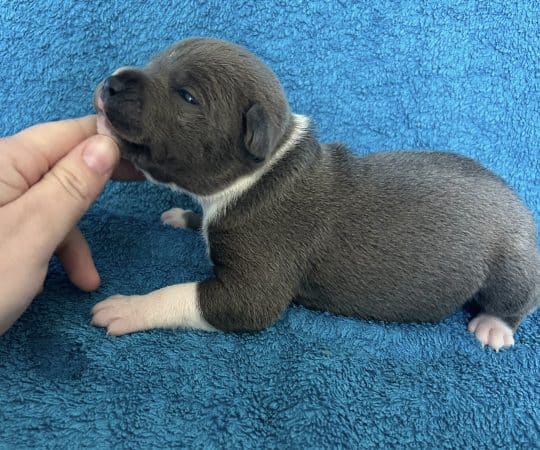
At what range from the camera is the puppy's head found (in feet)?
8.50

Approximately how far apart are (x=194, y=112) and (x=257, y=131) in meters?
0.31

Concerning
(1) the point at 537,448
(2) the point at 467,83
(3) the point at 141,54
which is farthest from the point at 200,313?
(2) the point at 467,83

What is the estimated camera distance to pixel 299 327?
296 cm

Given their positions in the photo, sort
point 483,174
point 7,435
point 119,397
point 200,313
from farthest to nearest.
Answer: point 483,174
point 200,313
point 119,397
point 7,435

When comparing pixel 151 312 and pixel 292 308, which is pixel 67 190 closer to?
pixel 151 312

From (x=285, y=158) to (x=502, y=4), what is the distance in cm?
227

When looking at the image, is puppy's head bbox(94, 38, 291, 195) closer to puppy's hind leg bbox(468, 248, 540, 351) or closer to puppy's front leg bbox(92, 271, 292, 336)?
puppy's front leg bbox(92, 271, 292, 336)

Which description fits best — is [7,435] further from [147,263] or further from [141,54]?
[141,54]

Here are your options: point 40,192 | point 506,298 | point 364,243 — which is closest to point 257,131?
point 364,243

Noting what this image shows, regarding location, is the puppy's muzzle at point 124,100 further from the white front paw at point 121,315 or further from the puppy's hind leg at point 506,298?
the puppy's hind leg at point 506,298

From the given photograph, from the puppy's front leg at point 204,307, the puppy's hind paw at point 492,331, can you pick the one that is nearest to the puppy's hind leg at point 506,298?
the puppy's hind paw at point 492,331

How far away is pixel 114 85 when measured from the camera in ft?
8.34

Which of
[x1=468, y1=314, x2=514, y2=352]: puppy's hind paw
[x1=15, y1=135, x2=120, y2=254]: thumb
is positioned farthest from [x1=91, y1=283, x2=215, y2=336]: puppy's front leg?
[x1=468, y1=314, x2=514, y2=352]: puppy's hind paw

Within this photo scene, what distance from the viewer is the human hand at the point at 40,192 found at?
2.33 m
